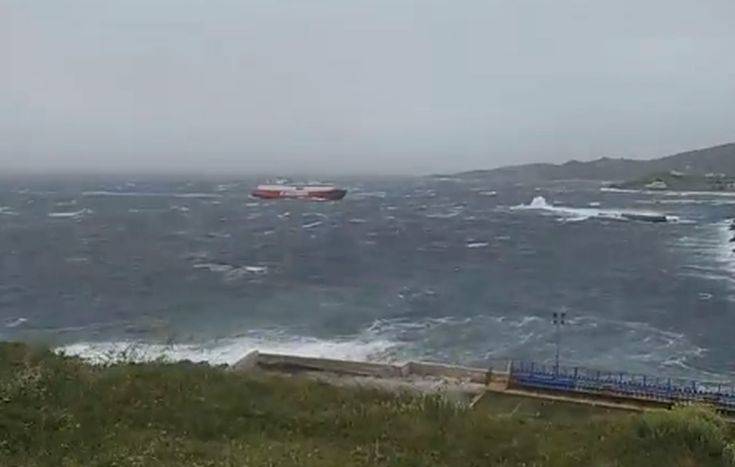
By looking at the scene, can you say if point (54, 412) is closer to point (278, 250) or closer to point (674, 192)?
point (278, 250)

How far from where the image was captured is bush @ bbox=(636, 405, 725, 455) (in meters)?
9.33

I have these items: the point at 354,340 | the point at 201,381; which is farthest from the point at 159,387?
the point at 354,340

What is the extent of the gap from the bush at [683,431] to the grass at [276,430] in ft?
0.05

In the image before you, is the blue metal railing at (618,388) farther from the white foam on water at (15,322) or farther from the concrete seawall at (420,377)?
the white foam on water at (15,322)

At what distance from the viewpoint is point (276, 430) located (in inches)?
380

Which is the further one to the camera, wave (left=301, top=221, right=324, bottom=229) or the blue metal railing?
wave (left=301, top=221, right=324, bottom=229)

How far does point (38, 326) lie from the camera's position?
31.1 metres

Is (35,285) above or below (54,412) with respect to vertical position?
below

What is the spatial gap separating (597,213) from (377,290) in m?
58.0

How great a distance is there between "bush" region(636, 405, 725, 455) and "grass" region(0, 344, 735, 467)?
0.05 feet

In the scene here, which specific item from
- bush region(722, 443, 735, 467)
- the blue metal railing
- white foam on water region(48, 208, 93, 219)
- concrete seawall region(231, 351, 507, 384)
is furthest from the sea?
bush region(722, 443, 735, 467)

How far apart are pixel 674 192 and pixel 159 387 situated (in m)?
149

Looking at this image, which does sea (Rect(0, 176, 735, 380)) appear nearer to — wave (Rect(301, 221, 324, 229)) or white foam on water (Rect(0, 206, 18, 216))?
wave (Rect(301, 221, 324, 229))

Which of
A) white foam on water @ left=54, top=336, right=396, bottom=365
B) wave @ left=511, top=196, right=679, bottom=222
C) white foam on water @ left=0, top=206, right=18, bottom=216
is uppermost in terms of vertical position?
white foam on water @ left=0, top=206, right=18, bottom=216
